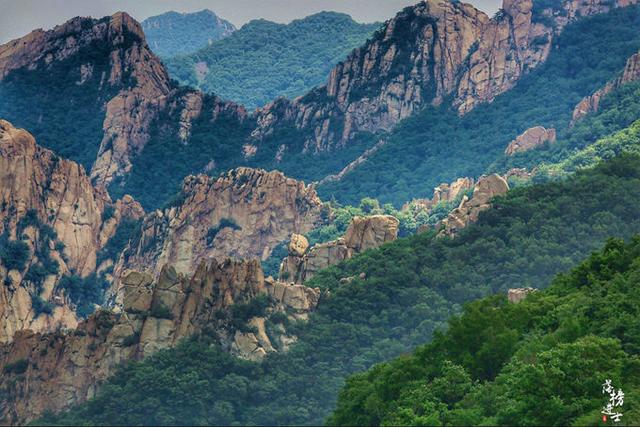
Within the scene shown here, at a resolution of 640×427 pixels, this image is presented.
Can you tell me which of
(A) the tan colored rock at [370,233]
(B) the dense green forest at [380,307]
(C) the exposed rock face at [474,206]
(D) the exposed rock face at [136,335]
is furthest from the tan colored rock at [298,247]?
(D) the exposed rock face at [136,335]

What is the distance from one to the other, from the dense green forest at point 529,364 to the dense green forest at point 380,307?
961 cm

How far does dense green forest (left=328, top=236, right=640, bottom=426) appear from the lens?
7156cm

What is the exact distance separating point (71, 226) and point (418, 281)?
257ft

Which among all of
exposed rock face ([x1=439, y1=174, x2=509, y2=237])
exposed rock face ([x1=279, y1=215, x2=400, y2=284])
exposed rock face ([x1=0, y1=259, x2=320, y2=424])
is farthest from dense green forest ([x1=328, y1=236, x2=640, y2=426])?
exposed rock face ([x1=279, y1=215, x2=400, y2=284])

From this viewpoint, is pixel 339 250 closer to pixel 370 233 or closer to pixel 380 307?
pixel 370 233

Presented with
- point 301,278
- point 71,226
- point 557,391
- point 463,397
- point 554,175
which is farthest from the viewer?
point 71,226

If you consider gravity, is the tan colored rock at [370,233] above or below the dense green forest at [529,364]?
above

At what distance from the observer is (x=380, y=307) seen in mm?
124250

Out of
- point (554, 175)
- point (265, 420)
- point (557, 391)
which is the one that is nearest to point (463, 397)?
point (557, 391)

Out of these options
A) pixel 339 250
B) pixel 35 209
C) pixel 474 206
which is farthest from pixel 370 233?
pixel 35 209

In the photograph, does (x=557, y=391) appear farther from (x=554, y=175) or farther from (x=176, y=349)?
(x=554, y=175)

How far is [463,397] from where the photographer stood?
80062 mm

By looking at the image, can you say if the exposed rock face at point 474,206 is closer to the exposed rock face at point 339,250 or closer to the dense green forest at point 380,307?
the dense green forest at point 380,307

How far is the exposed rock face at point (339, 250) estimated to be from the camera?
14325 cm
